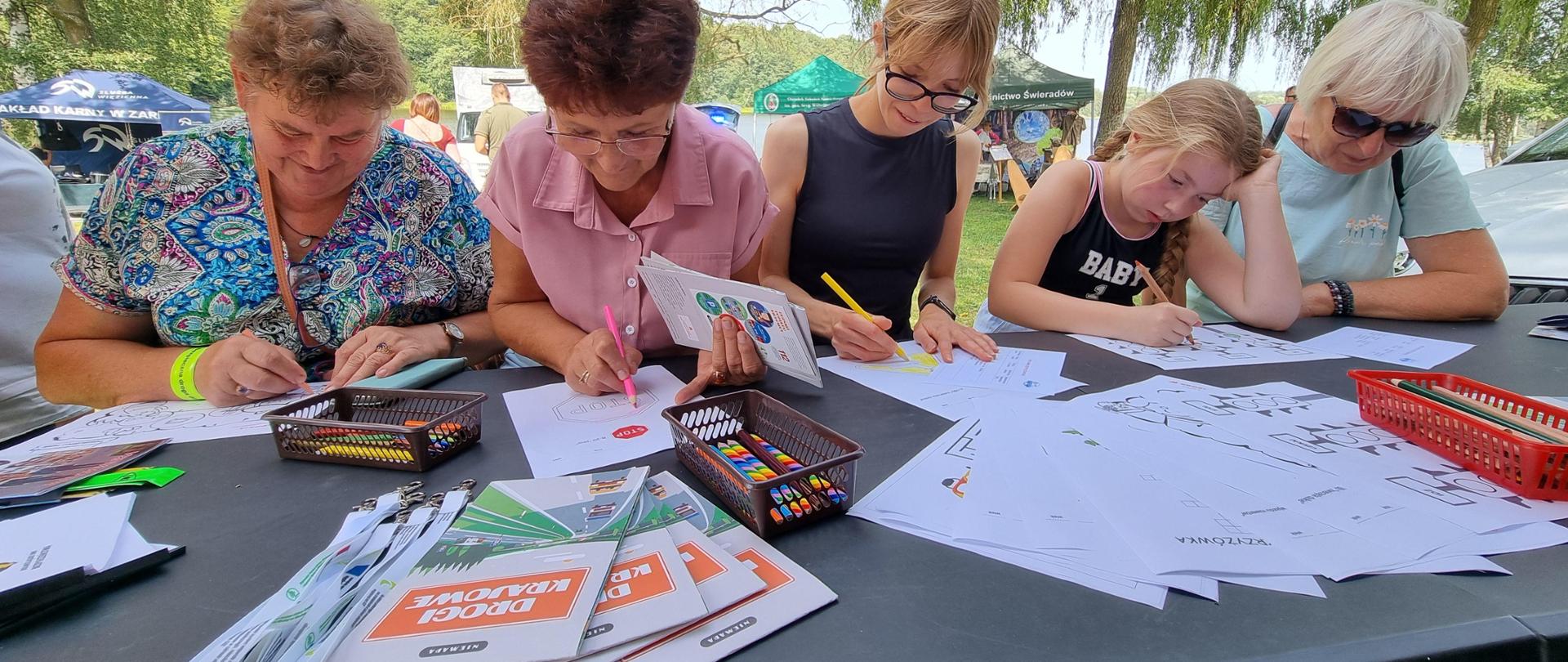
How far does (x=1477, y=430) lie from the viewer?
2.78 feet

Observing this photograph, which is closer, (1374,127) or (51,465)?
(51,465)

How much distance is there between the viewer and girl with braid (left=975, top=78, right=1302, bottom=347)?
5.17ft

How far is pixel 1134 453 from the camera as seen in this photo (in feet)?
2.97

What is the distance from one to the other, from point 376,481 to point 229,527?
0.15m

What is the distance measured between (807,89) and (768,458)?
1143 centimetres

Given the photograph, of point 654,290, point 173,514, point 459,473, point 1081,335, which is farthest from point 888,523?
point 1081,335

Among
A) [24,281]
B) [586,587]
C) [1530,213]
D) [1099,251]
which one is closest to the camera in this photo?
[586,587]

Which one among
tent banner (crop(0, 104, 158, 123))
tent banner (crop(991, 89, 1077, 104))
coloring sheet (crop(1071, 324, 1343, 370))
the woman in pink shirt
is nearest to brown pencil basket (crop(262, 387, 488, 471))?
the woman in pink shirt

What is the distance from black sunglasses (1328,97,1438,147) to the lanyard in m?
2.31

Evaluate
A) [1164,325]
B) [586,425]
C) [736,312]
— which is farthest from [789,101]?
[586,425]

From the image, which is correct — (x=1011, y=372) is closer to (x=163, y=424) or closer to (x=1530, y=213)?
(x=163, y=424)

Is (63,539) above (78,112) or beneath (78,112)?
beneath

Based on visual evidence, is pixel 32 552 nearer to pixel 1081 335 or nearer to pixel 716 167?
pixel 716 167

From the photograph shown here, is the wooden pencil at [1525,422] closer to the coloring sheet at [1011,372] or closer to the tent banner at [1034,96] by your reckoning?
the coloring sheet at [1011,372]
